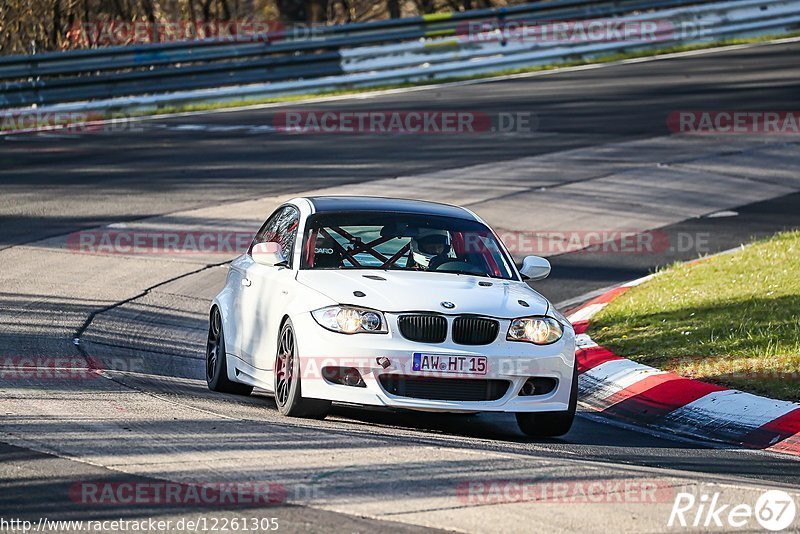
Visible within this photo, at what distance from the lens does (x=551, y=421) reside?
851 centimetres

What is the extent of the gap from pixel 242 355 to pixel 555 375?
7.56 ft

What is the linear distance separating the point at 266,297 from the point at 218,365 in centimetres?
89

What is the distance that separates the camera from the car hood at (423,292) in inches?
326

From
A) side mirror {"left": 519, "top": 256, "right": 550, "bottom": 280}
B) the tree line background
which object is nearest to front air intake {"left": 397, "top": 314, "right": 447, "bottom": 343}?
side mirror {"left": 519, "top": 256, "right": 550, "bottom": 280}

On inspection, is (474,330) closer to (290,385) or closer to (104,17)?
(290,385)

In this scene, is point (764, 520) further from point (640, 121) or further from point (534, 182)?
point (640, 121)

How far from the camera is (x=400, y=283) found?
8641mm

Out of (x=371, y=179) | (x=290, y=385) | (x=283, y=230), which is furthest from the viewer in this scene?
(x=371, y=179)

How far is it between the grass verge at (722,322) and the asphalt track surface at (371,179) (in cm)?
109

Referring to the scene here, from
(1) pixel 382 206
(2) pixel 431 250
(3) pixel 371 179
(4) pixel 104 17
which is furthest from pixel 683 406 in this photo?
(4) pixel 104 17

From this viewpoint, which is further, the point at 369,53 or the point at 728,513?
the point at 369,53

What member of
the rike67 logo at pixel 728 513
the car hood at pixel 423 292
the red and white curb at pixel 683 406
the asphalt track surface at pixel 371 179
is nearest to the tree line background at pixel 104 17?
the asphalt track surface at pixel 371 179

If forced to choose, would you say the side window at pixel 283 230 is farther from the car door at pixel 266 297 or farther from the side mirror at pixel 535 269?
the side mirror at pixel 535 269

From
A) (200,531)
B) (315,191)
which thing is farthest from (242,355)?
(315,191)
